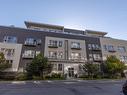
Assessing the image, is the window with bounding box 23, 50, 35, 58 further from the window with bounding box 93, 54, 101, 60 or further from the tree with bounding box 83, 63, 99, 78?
the window with bounding box 93, 54, 101, 60

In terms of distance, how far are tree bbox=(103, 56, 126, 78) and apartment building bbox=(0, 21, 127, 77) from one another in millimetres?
2796

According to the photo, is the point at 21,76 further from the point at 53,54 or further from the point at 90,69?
the point at 90,69

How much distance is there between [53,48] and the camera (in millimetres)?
32656

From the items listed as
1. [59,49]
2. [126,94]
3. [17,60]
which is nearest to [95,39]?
[59,49]

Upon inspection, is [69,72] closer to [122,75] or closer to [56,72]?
[56,72]

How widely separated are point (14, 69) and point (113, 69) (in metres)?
22.8

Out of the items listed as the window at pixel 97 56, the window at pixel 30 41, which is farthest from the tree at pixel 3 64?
the window at pixel 97 56

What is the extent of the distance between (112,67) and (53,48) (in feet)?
49.5

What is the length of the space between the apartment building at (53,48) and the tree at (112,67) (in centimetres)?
280

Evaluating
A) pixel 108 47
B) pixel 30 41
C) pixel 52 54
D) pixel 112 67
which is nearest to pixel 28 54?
pixel 30 41

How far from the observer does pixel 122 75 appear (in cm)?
3466

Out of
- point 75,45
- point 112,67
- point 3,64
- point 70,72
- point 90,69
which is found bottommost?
point 70,72

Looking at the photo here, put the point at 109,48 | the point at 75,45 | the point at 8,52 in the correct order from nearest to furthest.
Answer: the point at 8,52 → the point at 75,45 → the point at 109,48

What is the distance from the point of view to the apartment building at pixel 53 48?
2938 centimetres
